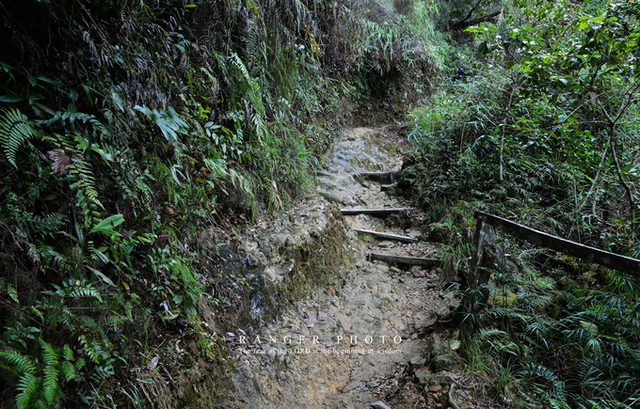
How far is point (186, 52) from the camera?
304cm

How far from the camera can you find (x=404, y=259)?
17.6 feet

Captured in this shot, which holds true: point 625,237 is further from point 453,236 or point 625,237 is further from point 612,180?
point 453,236

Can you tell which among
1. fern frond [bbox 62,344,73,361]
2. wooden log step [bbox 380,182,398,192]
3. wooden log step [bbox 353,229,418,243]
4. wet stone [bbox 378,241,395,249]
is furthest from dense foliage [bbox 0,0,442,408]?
wooden log step [bbox 380,182,398,192]

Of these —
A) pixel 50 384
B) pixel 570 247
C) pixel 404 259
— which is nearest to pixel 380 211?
pixel 404 259

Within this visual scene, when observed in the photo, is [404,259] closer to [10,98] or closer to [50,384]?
[50,384]

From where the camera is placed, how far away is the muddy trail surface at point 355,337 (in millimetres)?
2725

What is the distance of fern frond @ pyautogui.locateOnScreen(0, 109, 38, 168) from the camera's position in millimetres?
1560

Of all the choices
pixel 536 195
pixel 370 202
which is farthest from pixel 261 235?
pixel 536 195

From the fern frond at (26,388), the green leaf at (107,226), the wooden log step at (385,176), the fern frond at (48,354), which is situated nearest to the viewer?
the fern frond at (26,388)

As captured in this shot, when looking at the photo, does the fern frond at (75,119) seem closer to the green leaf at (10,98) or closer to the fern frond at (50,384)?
the green leaf at (10,98)

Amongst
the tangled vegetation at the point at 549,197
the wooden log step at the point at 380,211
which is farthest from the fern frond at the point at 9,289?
the wooden log step at the point at 380,211

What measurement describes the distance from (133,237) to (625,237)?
4.79 m

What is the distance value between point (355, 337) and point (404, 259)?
1.97m

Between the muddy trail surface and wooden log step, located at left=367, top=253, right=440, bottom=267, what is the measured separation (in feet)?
0.16
